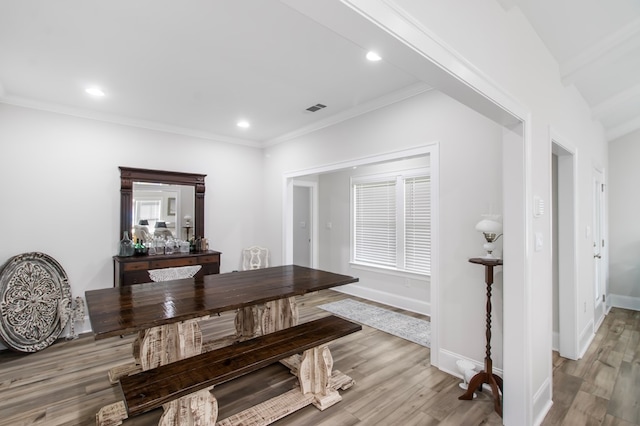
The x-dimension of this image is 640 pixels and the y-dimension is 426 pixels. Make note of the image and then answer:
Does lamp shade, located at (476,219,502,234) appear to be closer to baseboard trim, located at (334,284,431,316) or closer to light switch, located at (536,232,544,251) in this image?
light switch, located at (536,232,544,251)

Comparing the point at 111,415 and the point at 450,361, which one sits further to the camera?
the point at 450,361

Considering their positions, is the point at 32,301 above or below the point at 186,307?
below

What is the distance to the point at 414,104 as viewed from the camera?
10.1 feet

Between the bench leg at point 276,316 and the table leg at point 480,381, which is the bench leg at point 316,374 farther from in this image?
the table leg at point 480,381

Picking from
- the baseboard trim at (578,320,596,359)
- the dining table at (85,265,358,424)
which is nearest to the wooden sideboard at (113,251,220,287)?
the dining table at (85,265,358,424)

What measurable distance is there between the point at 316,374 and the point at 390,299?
2724 mm

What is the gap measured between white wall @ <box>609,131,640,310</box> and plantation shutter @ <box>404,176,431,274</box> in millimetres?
2979

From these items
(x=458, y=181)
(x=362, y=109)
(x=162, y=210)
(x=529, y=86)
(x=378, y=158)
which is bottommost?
(x=162, y=210)

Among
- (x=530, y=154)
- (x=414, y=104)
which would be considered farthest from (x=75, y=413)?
(x=414, y=104)

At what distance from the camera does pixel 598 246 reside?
Answer: 162 inches

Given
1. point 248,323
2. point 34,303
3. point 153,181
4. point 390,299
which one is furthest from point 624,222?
point 34,303

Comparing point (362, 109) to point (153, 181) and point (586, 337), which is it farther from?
point (586, 337)

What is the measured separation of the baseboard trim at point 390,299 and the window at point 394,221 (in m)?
0.44

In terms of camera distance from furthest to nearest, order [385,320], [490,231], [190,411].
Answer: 1. [385,320]
2. [490,231]
3. [190,411]
